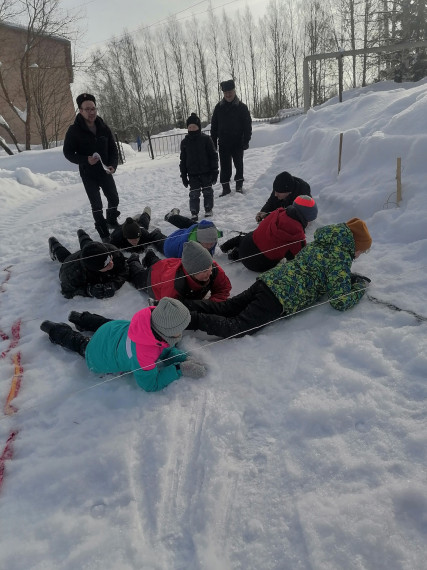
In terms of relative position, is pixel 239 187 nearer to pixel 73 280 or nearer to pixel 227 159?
pixel 227 159

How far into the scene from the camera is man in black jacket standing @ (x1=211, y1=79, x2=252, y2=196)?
6039 mm

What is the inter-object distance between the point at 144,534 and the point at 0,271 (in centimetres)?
391

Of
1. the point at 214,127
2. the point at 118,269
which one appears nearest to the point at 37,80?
the point at 214,127

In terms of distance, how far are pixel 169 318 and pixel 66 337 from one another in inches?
45.1

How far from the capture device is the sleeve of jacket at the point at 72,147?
15.0ft

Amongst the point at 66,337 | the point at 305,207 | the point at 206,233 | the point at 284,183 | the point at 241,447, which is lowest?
the point at 241,447

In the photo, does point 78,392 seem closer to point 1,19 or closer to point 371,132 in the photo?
point 371,132

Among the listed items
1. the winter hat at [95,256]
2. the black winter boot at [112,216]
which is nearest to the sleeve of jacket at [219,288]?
the winter hat at [95,256]

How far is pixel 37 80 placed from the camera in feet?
54.3

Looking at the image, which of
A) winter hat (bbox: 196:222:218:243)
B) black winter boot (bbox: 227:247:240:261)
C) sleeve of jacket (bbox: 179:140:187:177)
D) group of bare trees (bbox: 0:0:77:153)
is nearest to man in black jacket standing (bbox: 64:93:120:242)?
sleeve of jacket (bbox: 179:140:187:177)

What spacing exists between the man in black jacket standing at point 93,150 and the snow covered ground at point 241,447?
1.90 m

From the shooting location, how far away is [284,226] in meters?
3.57

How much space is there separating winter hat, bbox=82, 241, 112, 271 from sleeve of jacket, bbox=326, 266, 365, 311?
2.11 metres

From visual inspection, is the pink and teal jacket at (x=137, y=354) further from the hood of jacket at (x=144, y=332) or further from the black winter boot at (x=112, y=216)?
the black winter boot at (x=112, y=216)
